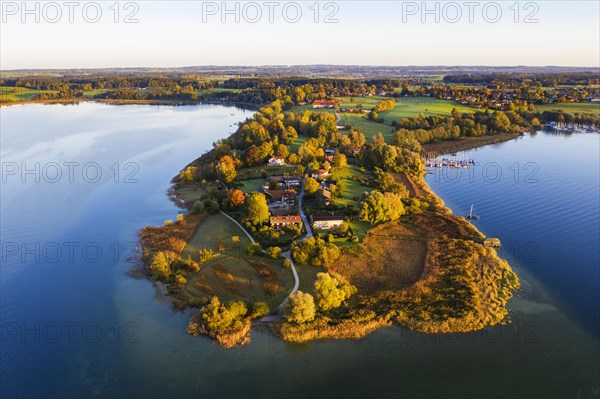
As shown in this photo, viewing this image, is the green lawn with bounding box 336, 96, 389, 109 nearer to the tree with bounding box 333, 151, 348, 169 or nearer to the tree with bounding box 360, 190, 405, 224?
the tree with bounding box 333, 151, 348, 169

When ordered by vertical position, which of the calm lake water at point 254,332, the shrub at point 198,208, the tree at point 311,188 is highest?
the tree at point 311,188

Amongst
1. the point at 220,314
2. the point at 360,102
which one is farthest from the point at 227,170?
the point at 360,102

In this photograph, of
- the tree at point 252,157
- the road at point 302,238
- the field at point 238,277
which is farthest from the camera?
the tree at point 252,157

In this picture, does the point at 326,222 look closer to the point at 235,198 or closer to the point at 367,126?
the point at 235,198

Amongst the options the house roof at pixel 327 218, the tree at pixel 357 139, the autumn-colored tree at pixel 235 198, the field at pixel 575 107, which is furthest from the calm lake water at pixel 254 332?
the field at pixel 575 107

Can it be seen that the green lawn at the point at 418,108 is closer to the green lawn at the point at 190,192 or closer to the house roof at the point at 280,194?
the house roof at the point at 280,194

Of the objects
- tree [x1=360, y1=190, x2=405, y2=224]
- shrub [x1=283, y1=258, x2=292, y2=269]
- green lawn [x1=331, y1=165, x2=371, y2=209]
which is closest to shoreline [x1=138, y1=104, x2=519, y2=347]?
tree [x1=360, y1=190, x2=405, y2=224]

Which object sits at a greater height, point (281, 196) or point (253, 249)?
point (281, 196)
